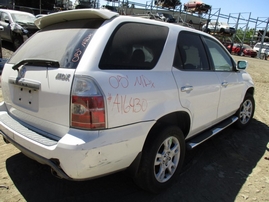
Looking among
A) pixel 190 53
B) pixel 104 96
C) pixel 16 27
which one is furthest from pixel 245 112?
pixel 16 27

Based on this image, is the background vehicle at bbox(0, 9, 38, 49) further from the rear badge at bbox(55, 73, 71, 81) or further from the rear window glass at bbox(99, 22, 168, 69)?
the rear badge at bbox(55, 73, 71, 81)

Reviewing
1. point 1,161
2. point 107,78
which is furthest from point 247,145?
point 1,161

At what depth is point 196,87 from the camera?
290 centimetres

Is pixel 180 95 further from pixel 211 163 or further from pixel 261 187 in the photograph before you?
pixel 261 187

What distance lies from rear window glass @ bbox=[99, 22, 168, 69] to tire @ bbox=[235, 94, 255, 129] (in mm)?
2711

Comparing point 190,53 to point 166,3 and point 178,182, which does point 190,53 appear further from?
point 166,3

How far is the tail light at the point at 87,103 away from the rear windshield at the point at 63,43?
0.21 meters

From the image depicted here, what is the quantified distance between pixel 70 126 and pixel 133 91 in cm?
63

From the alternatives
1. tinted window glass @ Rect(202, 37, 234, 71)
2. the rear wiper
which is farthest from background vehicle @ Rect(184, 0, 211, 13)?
the rear wiper

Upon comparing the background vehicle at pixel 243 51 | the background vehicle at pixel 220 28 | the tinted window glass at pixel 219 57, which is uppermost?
the background vehicle at pixel 220 28

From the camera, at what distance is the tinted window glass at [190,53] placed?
9.22 feet

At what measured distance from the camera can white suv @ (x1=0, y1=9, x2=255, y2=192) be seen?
1959 millimetres

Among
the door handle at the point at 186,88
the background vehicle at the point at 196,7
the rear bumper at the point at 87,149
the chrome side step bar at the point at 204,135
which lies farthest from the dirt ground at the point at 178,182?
the background vehicle at the point at 196,7

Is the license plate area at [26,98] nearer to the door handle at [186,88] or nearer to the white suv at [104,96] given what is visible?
the white suv at [104,96]
